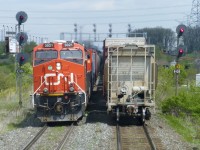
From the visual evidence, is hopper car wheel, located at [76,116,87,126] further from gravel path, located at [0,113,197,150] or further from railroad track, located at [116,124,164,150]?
railroad track, located at [116,124,164,150]

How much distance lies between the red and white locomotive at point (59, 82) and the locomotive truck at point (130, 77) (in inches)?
47.3

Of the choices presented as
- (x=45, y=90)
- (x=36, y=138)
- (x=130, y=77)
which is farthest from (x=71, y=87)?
(x=36, y=138)

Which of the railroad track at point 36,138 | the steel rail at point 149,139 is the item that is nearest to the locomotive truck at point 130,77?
the steel rail at point 149,139

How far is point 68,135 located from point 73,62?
11.6 feet

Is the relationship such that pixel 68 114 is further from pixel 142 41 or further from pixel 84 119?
pixel 142 41

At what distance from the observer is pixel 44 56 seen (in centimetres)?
1666

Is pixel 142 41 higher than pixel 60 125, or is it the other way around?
pixel 142 41

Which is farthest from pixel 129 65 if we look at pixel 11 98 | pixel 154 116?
pixel 11 98

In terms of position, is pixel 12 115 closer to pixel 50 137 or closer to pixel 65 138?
pixel 50 137

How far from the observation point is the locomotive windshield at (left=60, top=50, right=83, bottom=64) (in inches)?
657

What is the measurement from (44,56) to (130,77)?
3607mm

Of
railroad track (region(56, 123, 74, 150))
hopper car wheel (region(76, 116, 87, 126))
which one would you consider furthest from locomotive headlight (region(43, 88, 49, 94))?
hopper car wheel (region(76, 116, 87, 126))

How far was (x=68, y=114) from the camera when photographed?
1658cm

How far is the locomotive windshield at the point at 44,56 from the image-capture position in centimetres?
1658
